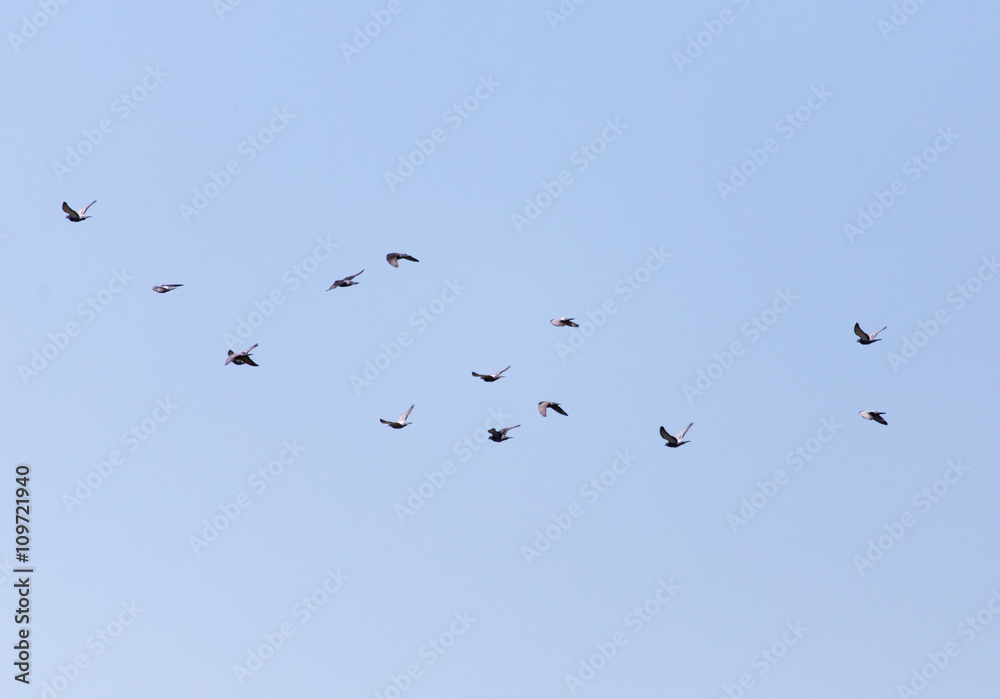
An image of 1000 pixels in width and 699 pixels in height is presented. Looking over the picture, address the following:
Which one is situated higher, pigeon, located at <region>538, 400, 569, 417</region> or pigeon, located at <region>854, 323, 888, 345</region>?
pigeon, located at <region>854, 323, 888, 345</region>

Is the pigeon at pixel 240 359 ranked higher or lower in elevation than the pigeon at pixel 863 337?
lower

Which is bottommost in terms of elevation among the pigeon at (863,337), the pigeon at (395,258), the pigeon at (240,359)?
the pigeon at (240,359)

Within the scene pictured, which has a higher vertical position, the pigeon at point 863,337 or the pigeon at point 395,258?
the pigeon at point 863,337

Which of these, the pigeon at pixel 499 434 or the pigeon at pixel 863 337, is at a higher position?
the pigeon at pixel 863 337

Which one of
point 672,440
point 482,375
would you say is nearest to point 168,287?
point 482,375

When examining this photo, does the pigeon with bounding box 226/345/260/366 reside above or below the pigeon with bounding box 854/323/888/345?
below

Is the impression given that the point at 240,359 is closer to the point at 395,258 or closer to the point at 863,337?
the point at 395,258

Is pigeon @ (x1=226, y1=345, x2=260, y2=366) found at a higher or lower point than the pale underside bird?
lower

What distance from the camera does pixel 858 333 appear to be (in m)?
74.6

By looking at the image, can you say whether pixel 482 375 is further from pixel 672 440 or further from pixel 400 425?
pixel 672 440

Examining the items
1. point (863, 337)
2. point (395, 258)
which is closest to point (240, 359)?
point (395, 258)

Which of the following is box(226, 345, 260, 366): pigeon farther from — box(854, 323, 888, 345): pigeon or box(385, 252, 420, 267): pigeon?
box(854, 323, 888, 345): pigeon

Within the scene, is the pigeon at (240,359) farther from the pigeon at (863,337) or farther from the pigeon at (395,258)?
the pigeon at (863,337)

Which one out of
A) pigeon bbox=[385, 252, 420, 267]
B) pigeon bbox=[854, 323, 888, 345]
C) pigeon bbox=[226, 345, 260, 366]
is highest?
pigeon bbox=[854, 323, 888, 345]
